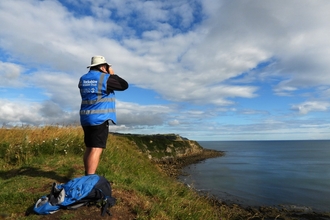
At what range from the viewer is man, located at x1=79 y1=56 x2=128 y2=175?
500cm

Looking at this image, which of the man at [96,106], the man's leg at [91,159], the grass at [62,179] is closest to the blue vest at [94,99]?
the man at [96,106]

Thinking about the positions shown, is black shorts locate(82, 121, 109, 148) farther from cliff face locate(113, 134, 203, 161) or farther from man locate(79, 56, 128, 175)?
cliff face locate(113, 134, 203, 161)

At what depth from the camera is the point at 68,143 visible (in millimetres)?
9820

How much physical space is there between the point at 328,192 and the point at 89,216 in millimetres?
28327

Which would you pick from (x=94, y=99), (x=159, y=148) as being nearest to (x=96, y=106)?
(x=94, y=99)

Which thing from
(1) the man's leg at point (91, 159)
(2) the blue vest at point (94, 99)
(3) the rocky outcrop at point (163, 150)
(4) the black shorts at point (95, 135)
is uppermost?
(2) the blue vest at point (94, 99)

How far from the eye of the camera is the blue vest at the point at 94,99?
499 centimetres

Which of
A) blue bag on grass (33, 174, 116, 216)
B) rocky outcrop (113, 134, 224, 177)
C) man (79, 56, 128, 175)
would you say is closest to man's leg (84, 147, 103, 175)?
man (79, 56, 128, 175)

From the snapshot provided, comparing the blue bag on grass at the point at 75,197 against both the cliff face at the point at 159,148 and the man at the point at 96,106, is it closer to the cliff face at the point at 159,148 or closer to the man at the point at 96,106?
the man at the point at 96,106

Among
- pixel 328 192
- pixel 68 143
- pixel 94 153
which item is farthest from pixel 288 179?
pixel 94 153

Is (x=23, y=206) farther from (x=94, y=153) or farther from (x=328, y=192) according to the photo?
(x=328, y=192)

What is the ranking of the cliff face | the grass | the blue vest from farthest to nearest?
the cliff face < the blue vest < the grass

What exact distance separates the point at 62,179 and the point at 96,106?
2309mm

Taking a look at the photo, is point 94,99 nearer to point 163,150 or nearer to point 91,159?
point 91,159
